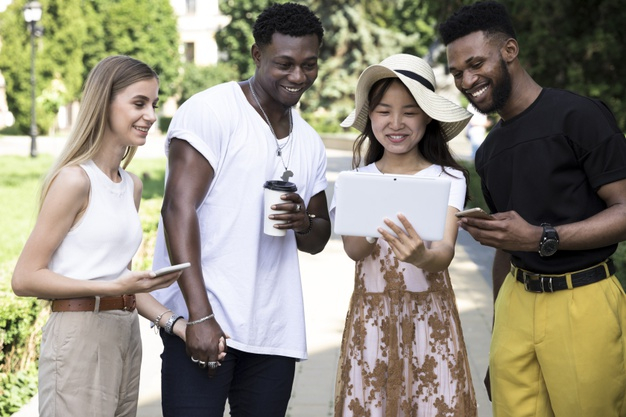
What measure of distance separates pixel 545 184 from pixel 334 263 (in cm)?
774

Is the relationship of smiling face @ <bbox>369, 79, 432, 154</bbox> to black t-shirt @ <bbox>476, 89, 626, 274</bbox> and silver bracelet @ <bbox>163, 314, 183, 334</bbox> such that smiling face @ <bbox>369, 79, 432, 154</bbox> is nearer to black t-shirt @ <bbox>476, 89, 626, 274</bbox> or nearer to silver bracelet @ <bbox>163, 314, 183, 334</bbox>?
black t-shirt @ <bbox>476, 89, 626, 274</bbox>

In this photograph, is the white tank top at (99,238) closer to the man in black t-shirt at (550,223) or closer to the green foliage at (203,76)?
the man in black t-shirt at (550,223)

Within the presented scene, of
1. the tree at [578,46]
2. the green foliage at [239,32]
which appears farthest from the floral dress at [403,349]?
the green foliage at [239,32]

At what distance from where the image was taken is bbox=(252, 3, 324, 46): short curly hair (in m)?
3.31

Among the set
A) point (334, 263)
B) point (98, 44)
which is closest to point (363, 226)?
point (334, 263)

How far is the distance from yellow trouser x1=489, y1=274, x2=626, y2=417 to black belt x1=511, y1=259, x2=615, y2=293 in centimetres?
2

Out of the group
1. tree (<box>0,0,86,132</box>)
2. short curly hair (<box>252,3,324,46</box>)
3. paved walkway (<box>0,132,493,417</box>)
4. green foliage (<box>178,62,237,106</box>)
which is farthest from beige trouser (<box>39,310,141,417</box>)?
green foliage (<box>178,62,237,106</box>)

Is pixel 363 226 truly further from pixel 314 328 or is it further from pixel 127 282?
pixel 314 328

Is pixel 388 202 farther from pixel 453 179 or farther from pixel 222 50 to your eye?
pixel 222 50

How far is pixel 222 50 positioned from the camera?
5375 centimetres

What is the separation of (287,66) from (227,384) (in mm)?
1100

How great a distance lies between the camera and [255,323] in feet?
10.9

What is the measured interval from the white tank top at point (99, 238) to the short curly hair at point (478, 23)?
1326 mm

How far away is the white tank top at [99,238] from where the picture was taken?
306 cm
